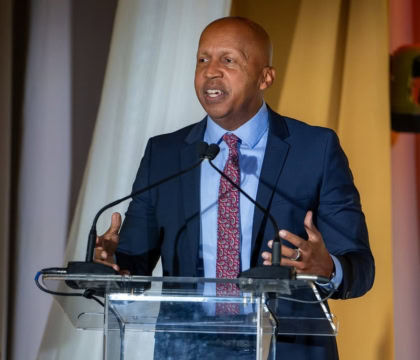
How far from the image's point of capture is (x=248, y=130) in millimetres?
2209

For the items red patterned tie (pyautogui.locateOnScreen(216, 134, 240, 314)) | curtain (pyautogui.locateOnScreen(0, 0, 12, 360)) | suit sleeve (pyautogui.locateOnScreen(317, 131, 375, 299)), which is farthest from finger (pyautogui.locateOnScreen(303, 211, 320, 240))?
curtain (pyautogui.locateOnScreen(0, 0, 12, 360))

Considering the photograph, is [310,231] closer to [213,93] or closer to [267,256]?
[267,256]

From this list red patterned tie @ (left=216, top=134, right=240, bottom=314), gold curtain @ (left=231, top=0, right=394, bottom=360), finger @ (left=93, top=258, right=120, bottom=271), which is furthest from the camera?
gold curtain @ (left=231, top=0, right=394, bottom=360)

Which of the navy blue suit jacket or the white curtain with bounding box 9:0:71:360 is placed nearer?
the navy blue suit jacket

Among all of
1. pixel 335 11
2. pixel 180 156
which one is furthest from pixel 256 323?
pixel 335 11

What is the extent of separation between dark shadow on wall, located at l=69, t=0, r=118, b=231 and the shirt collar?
118 cm

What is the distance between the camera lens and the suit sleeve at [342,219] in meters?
1.96

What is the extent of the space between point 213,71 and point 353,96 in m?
1.03

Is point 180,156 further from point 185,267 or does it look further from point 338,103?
point 338,103

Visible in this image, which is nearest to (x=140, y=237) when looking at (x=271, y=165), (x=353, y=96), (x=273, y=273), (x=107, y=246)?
(x=107, y=246)

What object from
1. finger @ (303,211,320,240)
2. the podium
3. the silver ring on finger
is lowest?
the podium

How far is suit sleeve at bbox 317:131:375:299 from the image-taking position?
196 centimetres

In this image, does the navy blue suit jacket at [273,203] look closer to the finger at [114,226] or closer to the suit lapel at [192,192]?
the suit lapel at [192,192]

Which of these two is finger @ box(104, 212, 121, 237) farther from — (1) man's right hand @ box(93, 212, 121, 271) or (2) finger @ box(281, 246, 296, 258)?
(2) finger @ box(281, 246, 296, 258)
